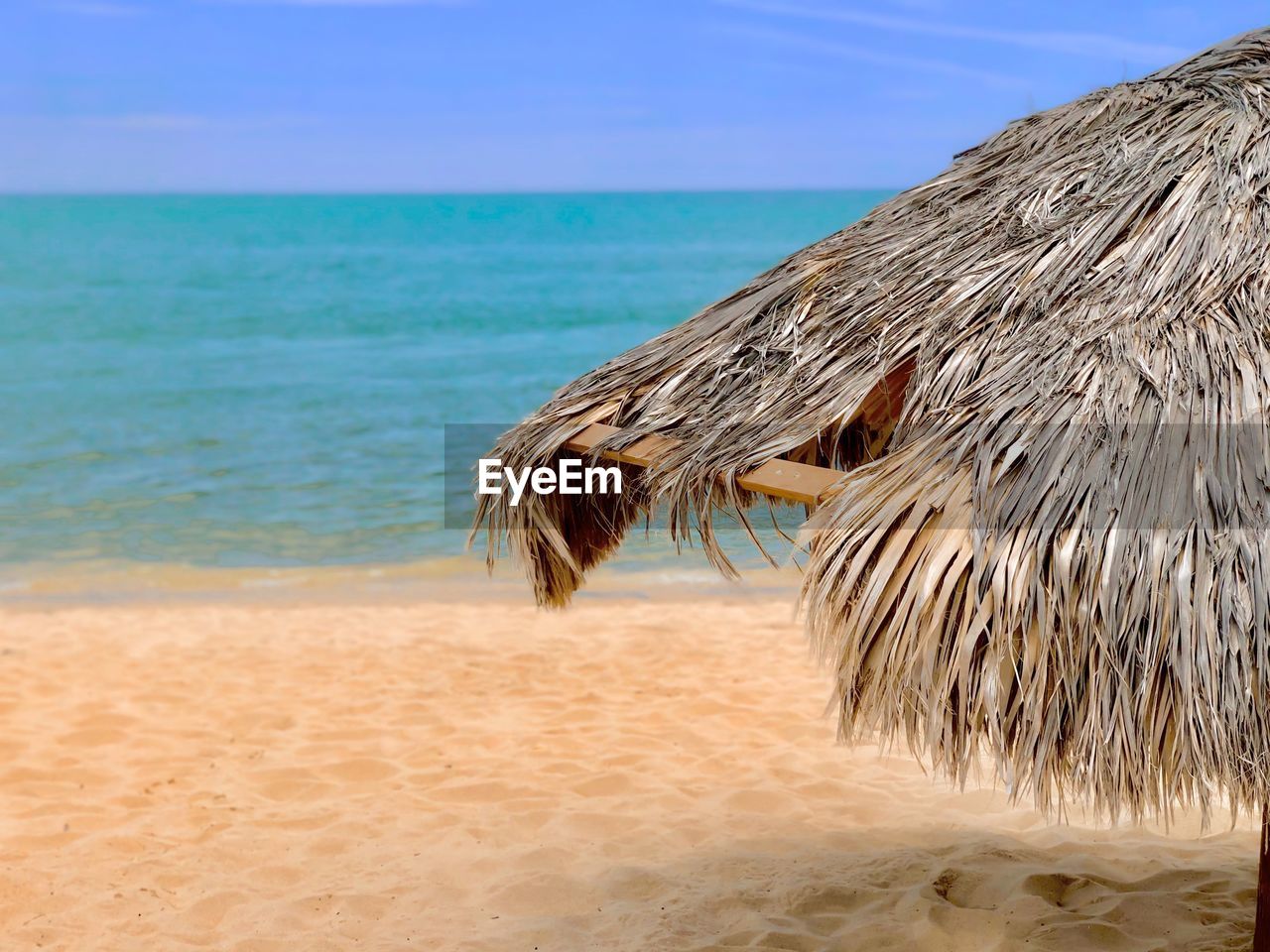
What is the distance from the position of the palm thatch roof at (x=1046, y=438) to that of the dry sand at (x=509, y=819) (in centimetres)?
96

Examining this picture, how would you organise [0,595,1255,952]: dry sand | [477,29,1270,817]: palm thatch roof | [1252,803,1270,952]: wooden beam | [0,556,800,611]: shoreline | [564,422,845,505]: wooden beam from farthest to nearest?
[0,556,800,611]: shoreline, [0,595,1255,952]: dry sand, [1252,803,1270,952]: wooden beam, [564,422,845,505]: wooden beam, [477,29,1270,817]: palm thatch roof

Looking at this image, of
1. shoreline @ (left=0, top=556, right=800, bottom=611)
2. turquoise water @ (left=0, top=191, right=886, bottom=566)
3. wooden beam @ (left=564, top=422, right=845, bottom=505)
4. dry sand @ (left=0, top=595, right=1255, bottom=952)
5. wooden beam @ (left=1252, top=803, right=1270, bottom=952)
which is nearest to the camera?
wooden beam @ (left=564, top=422, right=845, bottom=505)

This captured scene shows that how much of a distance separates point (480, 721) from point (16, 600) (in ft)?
10.9

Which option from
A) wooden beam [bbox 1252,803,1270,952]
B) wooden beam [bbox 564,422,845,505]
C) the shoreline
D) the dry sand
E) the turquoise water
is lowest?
the dry sand

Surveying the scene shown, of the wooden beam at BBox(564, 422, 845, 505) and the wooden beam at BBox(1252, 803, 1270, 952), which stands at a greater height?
the wooden beam at BBox(564, 422, 845, 505)

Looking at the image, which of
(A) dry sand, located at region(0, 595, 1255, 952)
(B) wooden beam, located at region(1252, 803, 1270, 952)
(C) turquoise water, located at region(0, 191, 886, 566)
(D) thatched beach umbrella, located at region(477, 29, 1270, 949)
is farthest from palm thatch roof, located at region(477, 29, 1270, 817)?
(C) turquoise water, located at region(0, 191, 886, 566)

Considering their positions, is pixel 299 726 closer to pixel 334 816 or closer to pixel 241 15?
pixel 334 816

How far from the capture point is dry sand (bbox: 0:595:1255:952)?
2.78m

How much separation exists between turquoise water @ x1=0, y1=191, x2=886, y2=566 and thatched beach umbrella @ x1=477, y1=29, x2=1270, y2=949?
5.42 m

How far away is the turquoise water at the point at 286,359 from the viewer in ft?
27.6

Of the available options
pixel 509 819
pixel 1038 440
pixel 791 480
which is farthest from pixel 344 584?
pixel 1038 440

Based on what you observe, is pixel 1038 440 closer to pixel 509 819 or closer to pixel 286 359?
pixel 509 819

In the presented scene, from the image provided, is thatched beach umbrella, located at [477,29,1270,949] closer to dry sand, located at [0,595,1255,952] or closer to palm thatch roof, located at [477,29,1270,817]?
palm thatch roof, located at [477,29,1270,817]

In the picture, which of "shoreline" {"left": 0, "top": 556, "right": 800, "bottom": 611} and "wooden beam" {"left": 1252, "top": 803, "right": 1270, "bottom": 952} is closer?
Result: "wooden beam" {"left": 1252, "top": 803, "right": 1270, "bottom": 952}
